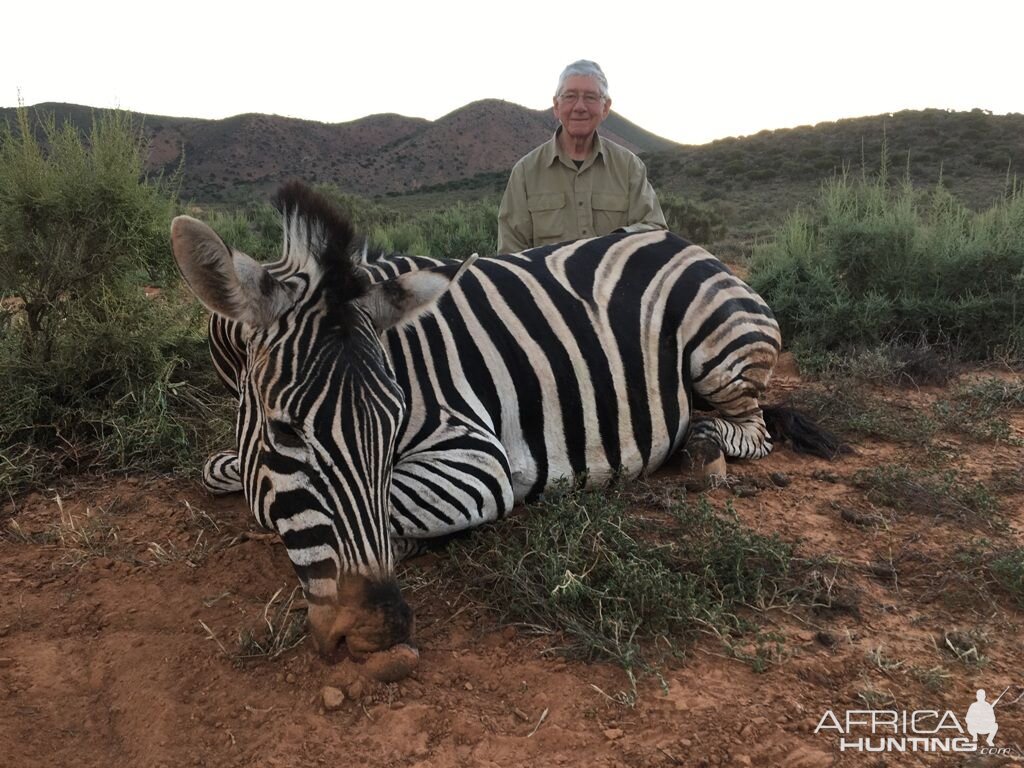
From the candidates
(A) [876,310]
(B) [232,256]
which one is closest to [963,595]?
(B) [232,256]

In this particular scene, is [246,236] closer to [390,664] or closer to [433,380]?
[433,380]

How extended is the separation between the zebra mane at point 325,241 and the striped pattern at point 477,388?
21 mm

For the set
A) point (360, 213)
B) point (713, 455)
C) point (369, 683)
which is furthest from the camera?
point (360, 213)

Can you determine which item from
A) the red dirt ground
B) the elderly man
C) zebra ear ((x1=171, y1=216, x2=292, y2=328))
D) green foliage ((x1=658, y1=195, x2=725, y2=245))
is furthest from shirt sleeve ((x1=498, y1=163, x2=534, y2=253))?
green foliage ((x1=658, y1=195, x2=725, y2=245))

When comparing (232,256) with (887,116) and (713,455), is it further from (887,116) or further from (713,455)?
(887,116)

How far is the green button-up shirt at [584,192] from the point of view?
5758 millimetres

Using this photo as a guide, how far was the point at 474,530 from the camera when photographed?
295cm

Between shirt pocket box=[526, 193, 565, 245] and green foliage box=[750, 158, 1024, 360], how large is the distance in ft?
8.11

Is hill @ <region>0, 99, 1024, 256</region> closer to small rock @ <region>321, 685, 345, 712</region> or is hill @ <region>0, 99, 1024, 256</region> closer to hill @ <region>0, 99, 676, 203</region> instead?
hill @ <region>0, 99, 676, 203</region>

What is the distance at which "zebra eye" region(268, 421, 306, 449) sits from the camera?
206cm

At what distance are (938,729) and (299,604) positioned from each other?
82.0 inches

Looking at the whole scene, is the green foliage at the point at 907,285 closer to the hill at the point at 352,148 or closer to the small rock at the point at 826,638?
the small rock at the point at 826,638

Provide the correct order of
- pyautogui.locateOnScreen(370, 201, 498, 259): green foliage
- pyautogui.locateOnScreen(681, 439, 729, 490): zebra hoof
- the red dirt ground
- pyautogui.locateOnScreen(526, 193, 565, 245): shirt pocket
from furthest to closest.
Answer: pyautogui.locateOnScreen(370, 201, 498, 259): green foliage < pyautogui.locateOnScreen(526, 193, 565, 245): shirt pocket < pyautogui.locateOnScreen(681, 439, 729, 490): zebra hoof < the red dirt ground

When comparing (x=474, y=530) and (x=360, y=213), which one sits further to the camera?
(x=360, y=213)
